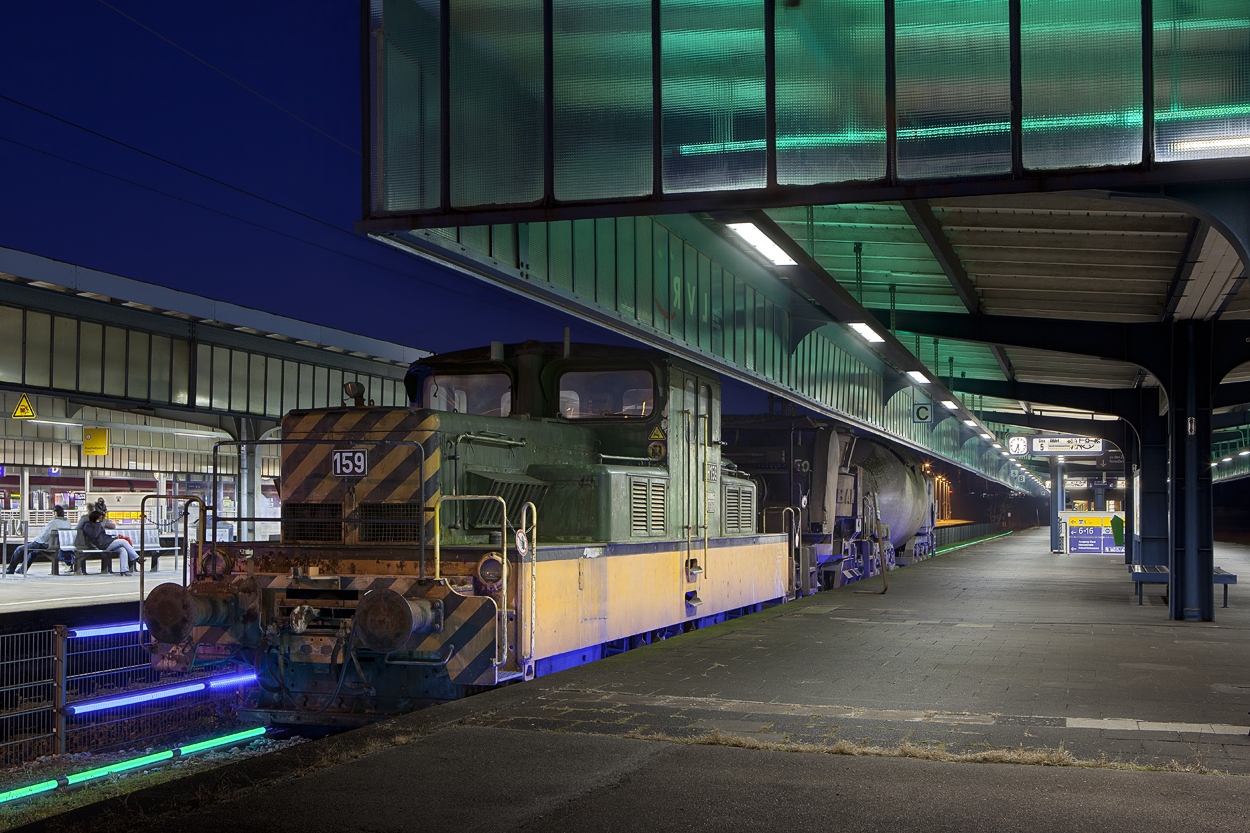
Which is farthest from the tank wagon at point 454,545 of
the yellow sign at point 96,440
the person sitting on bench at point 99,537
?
the person sitting on bench at point 99,537

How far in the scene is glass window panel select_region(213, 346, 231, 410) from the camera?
915 inches

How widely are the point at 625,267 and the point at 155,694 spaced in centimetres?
736

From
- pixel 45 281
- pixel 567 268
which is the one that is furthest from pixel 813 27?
pixel 45 281

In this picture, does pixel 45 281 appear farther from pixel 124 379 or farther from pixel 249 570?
pixel 249 570

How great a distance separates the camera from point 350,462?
8570mm

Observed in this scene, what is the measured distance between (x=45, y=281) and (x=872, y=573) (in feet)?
56.9

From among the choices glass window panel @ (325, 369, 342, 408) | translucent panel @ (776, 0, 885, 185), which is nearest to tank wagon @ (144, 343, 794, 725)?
translucent panel @ (776, 0, 885, 185)

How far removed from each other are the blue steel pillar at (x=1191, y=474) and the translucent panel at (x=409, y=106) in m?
10.2

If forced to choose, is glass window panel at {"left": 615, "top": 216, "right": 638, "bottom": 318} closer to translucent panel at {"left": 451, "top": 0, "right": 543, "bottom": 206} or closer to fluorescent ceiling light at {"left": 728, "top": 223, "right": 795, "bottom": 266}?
fluorescent ceiling light at {"left": 728, "top": 223, "right": 795, "bottom": 266}

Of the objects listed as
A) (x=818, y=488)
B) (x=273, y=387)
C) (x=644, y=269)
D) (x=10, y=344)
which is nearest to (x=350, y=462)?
(x=644, y=269)

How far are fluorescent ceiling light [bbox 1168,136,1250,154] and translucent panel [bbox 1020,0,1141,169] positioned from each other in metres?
0.24

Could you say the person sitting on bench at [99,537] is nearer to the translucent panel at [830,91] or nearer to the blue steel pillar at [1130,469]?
the translucent panel at [830,91]

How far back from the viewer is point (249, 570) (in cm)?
841

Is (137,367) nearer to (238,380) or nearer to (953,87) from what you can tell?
(238,380)
